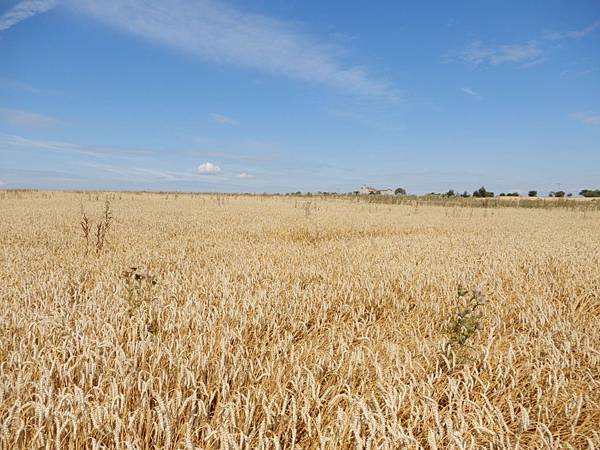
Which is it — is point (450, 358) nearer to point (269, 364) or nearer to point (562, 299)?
point (269, 364)

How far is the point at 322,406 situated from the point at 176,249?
5330 mm

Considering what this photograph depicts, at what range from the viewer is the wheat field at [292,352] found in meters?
1.64

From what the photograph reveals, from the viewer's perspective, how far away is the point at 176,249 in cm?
661

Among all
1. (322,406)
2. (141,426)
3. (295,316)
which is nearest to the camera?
(141,426)

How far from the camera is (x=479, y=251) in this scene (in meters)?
7.23

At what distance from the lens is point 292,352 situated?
228 cm

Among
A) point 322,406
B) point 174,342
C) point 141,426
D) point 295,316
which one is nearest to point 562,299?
point 295,316

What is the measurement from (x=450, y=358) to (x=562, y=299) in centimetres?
275

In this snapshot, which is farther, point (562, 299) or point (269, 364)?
point (562, 299)

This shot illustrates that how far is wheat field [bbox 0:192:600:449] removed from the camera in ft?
5.39

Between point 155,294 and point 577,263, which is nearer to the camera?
point 155,294

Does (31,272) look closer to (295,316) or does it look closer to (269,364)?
(295,316)

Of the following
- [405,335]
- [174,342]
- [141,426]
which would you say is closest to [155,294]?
[174,342]

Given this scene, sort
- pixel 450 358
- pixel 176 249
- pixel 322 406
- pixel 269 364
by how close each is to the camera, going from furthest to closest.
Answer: pixel 176 249 < pixel 450 358 < pixel 269 364 < pixel 322 406
